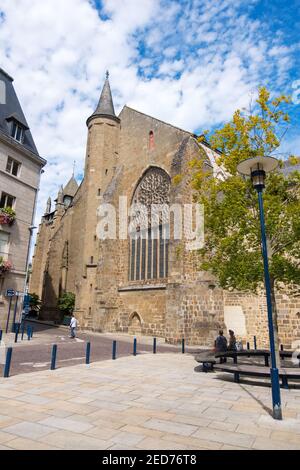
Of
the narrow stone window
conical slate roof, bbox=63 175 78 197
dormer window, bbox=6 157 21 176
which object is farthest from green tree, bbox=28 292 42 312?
the narrow stone window

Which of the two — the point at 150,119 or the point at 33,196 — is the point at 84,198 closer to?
the point at 33,196

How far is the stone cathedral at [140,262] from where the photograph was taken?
16172mm

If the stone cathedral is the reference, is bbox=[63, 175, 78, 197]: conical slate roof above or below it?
above

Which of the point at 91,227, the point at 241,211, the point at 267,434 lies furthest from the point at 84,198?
the point at 267,434

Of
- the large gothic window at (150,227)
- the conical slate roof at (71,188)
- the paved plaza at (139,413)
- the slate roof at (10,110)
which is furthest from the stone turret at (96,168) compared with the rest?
the conical slate roof at (71,188)

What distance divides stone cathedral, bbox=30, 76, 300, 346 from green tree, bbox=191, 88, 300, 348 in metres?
2.45

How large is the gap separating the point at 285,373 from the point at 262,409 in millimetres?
1448

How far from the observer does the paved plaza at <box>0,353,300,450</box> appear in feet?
12.0

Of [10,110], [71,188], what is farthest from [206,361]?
[71,188]

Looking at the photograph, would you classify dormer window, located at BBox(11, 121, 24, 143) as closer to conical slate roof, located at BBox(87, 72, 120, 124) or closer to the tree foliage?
conical slate roof, located at BBox(87, 72, 120, 124)

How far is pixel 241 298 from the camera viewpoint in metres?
17.9

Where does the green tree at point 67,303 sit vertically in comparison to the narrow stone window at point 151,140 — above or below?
below

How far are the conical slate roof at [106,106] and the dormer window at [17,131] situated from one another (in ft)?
26.7

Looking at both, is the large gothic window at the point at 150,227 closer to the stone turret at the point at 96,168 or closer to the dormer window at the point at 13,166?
the stone turret at the point at 96,168
